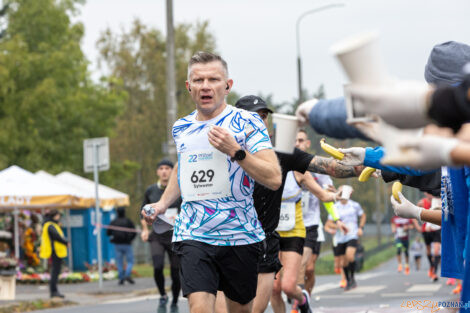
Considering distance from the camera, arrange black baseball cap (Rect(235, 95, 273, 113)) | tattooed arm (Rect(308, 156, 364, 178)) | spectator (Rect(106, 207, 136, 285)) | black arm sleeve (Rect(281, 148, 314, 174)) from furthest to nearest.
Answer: spectator (Rect(106, 207, 136, 285)), black baseball cap (Rect(235, 95, 273, 113)), black arm sleeve (Rect(281, 148, 314, 174)), tattooed arm (Rect(308, 156, 364, 178))

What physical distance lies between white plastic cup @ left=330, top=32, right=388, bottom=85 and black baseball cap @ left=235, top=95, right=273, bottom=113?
4.44m

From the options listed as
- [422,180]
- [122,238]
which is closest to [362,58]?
[422,180]

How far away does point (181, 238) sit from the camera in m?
5.71

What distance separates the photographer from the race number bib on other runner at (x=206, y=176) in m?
5.60

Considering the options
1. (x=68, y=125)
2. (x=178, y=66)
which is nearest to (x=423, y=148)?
(x=68, y=125)

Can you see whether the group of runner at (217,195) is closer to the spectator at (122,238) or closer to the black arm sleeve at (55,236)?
the black arm sleeve at (55,236)

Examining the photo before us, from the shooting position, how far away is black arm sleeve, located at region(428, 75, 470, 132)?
2887 mm

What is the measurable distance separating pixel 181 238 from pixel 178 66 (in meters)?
39.6

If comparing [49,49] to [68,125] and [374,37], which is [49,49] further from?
[374,37]

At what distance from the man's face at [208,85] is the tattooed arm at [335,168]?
0.96 meters

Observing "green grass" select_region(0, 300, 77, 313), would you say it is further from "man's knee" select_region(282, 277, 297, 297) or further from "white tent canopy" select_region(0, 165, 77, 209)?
"man's knee" select_region(282, 277, 297, 297)

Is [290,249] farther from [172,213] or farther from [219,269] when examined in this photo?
[172,213]

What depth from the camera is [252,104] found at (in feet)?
24.2

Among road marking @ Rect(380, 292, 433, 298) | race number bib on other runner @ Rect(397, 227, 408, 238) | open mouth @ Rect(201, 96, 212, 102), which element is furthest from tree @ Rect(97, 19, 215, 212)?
open mouth @ Rect(201, 96, 212, 102)
